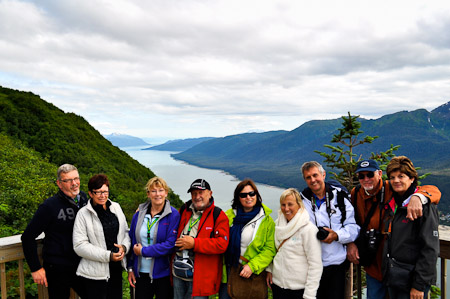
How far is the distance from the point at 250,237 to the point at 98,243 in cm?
163

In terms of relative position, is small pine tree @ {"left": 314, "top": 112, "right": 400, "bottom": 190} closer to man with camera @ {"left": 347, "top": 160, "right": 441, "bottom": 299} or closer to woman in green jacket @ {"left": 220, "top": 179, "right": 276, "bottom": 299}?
man with camera @ {"left": 347, "top": 160, "right": 441, "bottom": 299}

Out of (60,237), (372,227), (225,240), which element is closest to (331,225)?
(372,227)

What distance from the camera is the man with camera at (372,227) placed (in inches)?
120

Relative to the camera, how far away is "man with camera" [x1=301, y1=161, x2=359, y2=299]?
3.15m

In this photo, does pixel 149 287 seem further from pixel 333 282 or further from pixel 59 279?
pixel 333 282

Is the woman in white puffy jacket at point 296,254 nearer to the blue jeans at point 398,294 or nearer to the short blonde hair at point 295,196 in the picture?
the short blonde hair at point 295,196

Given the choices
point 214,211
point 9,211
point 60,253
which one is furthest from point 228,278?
point 9,211

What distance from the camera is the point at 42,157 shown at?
20.4m

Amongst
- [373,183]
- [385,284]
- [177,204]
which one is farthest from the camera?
[177,204]

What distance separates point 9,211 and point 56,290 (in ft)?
17.1

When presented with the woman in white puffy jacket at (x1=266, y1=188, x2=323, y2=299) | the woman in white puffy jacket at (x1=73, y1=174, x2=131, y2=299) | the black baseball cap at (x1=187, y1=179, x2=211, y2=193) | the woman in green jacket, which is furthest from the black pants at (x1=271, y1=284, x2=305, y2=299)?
the woman in white puffy jacket at (x1=73, y1=174, x2=131, y2=299)

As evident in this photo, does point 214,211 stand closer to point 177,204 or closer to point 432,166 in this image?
point 177,204

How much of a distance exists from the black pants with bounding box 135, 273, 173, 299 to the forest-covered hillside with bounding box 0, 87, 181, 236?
4181mm

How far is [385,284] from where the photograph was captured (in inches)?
115
